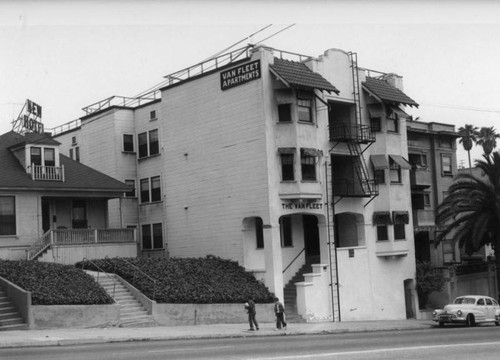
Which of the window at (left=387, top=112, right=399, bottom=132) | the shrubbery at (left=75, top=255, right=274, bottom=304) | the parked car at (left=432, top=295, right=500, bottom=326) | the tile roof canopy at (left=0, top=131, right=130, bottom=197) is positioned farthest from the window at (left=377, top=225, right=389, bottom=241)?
the tile roof canopy at (left=0, top=131, right=130, bottom=197)

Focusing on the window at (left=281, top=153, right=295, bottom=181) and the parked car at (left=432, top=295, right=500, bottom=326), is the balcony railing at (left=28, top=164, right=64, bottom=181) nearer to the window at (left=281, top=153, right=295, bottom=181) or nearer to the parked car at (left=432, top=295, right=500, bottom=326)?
the window at (left=281, top=153, right=295, bottom=181)

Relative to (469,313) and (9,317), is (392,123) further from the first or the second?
(9,317)

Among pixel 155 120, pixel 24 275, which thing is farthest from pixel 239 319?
pixel 155 120

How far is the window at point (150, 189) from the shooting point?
44969 millimetres

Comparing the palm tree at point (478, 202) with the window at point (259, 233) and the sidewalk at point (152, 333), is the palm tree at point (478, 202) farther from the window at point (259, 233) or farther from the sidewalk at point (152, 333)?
the window at point (259, 233)

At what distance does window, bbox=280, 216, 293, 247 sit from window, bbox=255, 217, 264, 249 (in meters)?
1.61

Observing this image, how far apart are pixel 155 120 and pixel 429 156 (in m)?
22.0

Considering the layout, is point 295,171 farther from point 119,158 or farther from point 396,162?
point 119,158

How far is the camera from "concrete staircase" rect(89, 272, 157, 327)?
29.1 m

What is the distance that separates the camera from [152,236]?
4481 centimetres

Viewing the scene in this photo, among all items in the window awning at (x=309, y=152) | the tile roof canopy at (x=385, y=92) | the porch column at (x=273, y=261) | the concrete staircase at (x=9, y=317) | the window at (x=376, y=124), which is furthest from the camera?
the window at (x=376, y=124)

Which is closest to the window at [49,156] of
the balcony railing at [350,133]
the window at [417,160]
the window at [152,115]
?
the window at [152,115]

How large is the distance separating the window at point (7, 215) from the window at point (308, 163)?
53.4 ft

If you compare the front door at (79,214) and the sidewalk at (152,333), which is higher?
the front door at (79,214)
